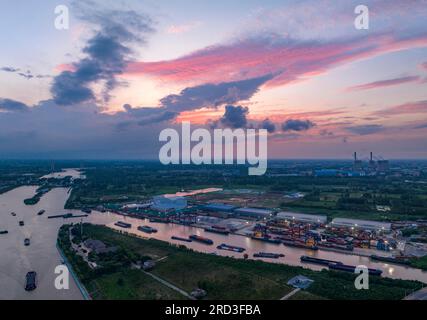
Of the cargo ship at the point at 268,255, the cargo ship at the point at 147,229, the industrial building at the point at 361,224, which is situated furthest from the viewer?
the cargo ship at the point at 147,229

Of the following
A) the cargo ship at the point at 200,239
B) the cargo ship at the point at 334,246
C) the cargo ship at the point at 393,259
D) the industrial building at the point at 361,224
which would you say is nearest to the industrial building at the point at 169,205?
the cargo ship at the point at 200,239

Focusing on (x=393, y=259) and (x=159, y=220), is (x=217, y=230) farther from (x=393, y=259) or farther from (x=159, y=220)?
(x=393, y=259)

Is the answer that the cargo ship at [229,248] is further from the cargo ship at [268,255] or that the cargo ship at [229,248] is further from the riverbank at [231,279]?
the riverbank at [231,279]

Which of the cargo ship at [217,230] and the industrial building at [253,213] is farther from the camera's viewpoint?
the industrial building at [253,213]

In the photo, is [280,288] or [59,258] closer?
[280,288]

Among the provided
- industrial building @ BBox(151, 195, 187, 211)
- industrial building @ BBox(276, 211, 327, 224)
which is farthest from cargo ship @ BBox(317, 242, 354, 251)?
industrial building @ BBox(151, 195, 187, 211)
